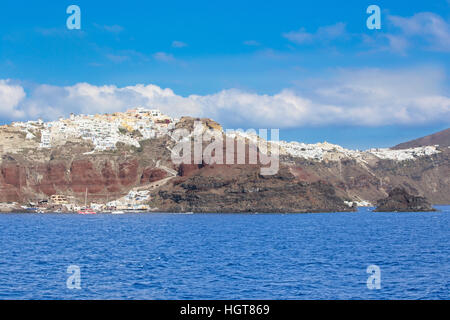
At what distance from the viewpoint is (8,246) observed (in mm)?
71875

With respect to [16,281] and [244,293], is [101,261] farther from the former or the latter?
[244,293]
